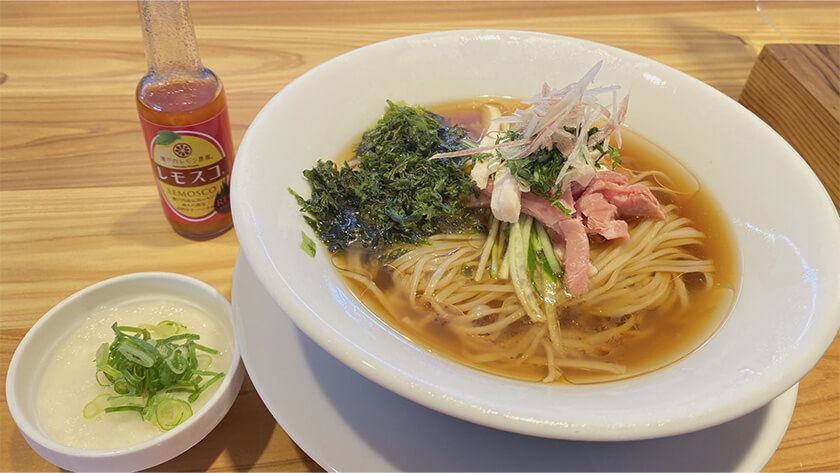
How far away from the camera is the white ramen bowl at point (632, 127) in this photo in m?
Answer: 1.01

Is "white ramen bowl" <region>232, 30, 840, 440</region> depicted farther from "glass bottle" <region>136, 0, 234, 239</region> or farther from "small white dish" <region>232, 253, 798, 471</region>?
"glass bottle" <region>136, 0, 234, 239</region>

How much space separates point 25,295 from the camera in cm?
171

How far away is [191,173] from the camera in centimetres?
173

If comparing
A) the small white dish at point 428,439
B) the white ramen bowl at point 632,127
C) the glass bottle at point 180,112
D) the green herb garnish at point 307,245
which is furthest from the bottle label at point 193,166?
the small white dish at point 428,439

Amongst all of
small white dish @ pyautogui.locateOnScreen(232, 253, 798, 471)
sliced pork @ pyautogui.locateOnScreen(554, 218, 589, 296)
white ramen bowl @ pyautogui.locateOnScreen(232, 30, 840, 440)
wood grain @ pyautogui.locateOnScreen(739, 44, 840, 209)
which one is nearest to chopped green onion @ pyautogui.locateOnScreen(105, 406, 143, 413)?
small white dish @ pyautogui.locateOnScreen(232, 253, 798, 471)

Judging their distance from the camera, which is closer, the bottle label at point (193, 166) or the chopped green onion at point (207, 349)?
the chopped green onion at point (207, 349)

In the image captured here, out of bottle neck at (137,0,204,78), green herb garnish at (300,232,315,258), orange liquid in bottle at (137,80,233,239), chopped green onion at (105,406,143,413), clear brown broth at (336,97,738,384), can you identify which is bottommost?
chopped green onion at (105,406,143,413)

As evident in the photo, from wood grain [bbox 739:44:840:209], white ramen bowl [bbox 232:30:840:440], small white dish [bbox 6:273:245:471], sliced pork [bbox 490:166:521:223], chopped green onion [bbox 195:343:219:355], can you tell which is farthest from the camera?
wood grain [bbox 739:44:840:209]

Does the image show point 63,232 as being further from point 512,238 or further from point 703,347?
point 703,347

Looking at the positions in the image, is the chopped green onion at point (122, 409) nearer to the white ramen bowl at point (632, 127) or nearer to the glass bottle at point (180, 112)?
the white ramen bowl at point (632, 127)

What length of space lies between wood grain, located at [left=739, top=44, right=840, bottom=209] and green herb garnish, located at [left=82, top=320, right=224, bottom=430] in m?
2.08

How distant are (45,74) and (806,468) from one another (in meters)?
2.97

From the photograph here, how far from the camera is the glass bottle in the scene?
1616 mm

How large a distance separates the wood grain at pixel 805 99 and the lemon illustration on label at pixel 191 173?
6.61ft
